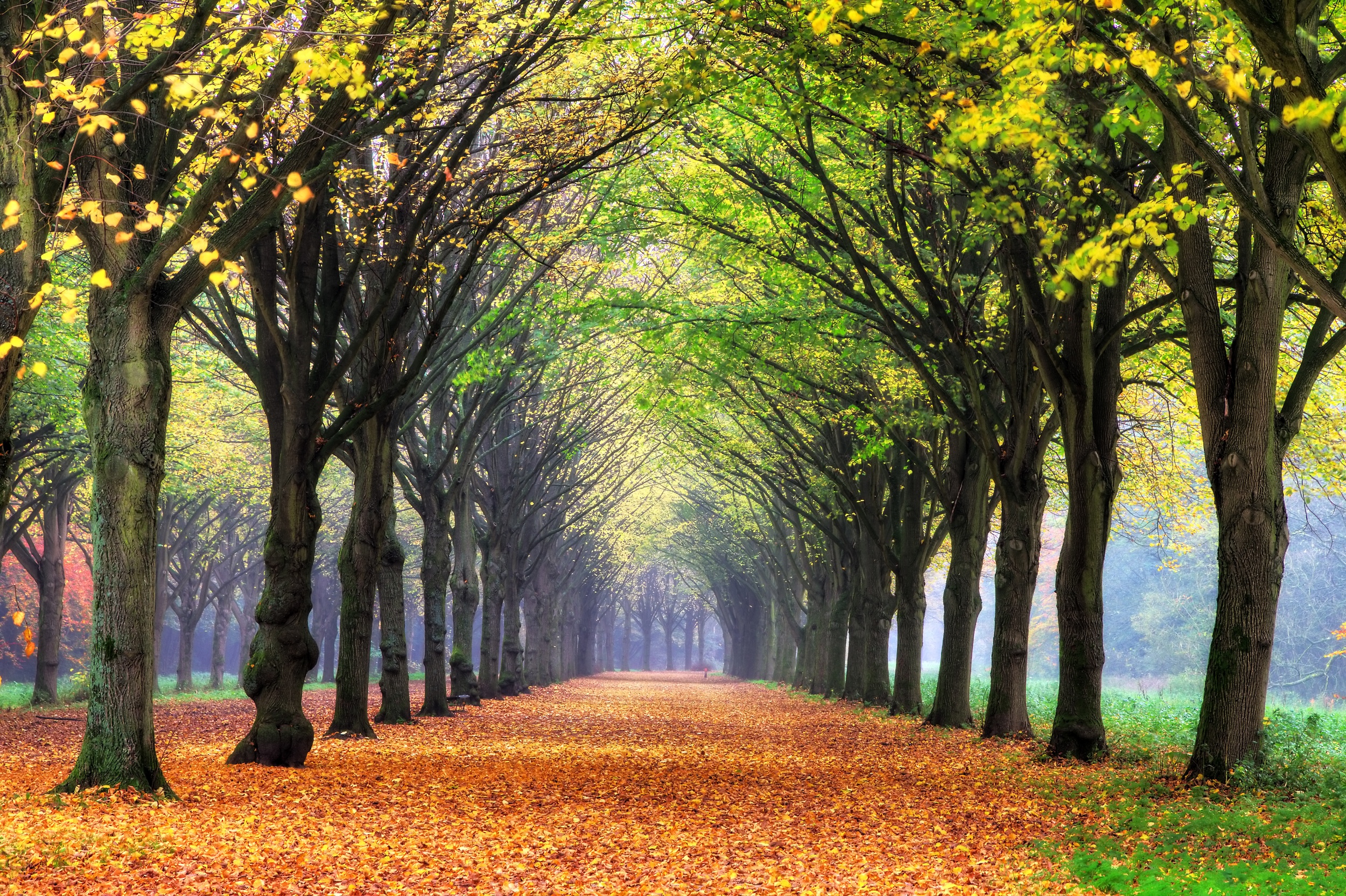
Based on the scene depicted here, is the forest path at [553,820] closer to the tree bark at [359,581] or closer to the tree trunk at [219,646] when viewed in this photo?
the tree bark at [359,581]

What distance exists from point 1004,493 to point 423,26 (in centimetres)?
992

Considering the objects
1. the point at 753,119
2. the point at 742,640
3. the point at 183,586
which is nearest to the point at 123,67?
the point at 753,119

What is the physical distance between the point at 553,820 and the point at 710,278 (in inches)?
737

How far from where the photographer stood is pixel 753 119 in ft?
44.1

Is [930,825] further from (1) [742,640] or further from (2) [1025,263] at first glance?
(1) [742,640]

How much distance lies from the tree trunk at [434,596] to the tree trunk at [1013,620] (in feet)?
35.8

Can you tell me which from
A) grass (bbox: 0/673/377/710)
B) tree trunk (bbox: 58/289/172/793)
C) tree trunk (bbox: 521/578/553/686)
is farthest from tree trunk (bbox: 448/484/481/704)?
tree trunk (bbox: 58/289/172/793)

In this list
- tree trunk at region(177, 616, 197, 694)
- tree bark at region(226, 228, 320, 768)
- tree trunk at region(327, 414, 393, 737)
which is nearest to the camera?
tree bark at region(226, 228, 320, 768)

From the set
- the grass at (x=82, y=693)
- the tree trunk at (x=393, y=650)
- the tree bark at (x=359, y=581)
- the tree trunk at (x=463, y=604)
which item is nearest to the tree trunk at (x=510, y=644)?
the grass at (x=82, y=693)

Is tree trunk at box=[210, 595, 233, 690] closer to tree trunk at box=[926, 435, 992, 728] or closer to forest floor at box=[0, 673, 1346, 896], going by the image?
forest floor at box=[0, 673, 1346, 896]

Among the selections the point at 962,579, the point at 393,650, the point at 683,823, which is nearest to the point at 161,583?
the point at 393,650

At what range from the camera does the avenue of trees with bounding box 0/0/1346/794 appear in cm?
765

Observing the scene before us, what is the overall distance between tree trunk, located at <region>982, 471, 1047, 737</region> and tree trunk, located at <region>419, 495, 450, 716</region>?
10917 mm

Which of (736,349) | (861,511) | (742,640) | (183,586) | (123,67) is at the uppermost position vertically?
(123,67)
